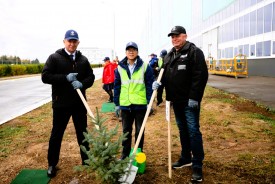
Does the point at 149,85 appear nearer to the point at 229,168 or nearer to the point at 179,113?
the point at 179,113

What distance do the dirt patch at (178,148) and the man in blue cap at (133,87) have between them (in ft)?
2.85

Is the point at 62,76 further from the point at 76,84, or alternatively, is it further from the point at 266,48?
the point at 266,48

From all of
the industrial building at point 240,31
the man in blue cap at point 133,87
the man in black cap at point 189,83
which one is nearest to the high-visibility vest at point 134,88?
the man in blue cap at point 133,87

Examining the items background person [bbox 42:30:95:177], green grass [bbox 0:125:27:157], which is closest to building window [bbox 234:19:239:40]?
green grass [bbox 0:125:27:157]

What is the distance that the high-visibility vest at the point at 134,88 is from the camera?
156 inches

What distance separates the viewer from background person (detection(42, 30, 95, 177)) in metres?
3.79

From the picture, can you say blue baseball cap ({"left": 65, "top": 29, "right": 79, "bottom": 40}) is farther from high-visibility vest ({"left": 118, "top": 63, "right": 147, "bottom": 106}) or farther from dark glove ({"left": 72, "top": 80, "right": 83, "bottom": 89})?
high-visibility vest ({"left": 118, "top": 63, "right": 147, "bottom": 106})

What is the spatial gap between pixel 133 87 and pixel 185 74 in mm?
827

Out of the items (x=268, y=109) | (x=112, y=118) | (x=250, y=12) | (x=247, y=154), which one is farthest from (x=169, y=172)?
(x=250, y=12)

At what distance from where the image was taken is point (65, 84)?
3.89 metres

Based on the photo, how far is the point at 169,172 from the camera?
3756mm

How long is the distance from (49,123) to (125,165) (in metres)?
5.13

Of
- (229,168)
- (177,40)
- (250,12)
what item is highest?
(250,12)

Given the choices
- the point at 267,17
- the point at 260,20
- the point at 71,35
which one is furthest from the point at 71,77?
the point at 260,20
